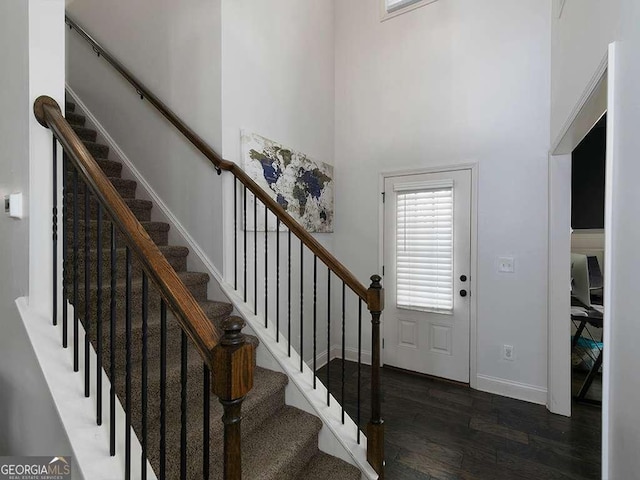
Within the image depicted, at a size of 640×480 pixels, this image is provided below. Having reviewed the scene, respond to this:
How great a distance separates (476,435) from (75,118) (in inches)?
178

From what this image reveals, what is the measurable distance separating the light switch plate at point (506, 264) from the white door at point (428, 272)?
0.26 metres

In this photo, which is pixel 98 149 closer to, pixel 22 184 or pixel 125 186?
pixel 125 186

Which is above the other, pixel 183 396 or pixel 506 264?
pixel 506 264

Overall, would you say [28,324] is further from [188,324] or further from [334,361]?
[334,361]

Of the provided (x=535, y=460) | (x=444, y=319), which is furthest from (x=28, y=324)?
(x=444, y=319)

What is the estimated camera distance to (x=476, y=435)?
2.29 metres

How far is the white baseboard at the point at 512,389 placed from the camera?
2744mm

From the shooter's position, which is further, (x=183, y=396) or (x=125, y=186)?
(x=125, y=186)

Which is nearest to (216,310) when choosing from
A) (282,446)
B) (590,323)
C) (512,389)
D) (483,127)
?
(282,446)

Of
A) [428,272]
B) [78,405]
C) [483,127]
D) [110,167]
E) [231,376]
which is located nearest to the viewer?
[231,376]

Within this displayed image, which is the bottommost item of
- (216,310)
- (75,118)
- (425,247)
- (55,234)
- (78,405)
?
(78,405)

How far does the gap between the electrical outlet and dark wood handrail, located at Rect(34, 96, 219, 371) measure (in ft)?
9.69

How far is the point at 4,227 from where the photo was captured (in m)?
1.46

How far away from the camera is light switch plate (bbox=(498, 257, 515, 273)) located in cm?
287
